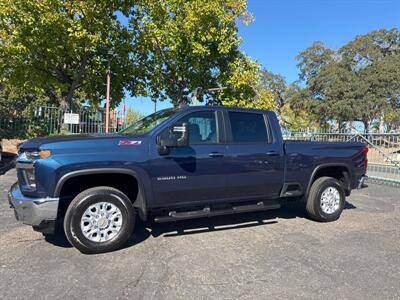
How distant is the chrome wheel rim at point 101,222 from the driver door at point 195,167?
644 millimetres

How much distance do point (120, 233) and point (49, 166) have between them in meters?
1.28

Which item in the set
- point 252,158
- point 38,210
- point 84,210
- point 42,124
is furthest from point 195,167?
point 42,124

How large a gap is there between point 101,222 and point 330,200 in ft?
13.9

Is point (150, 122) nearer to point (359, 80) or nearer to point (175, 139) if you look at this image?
point (175, 139)

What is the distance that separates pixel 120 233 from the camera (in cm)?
569

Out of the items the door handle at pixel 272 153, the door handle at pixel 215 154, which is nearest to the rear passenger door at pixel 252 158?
the door handle at pixel 272 153

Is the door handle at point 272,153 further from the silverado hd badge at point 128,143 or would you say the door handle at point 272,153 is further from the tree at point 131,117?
the tree at point 131,117

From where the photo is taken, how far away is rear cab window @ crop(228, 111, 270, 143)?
6.77 metres

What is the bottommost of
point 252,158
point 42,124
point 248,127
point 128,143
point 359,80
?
point 252,158

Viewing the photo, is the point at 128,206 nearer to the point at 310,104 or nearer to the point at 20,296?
the point at 20,296

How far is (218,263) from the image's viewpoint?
17.4ft

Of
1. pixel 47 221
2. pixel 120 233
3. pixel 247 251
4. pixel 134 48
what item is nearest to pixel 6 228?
pixel 47 221

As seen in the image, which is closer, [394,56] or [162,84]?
[162,84]

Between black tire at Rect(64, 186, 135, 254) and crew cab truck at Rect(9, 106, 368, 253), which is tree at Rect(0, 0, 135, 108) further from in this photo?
black tire at Rect(64, 186, 135, 254)
